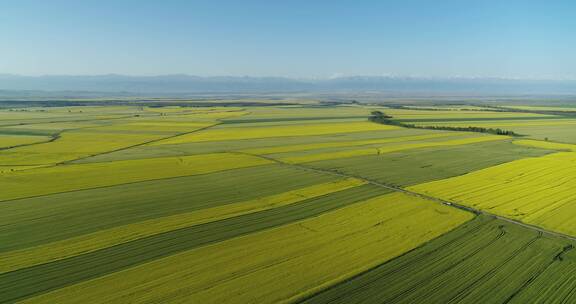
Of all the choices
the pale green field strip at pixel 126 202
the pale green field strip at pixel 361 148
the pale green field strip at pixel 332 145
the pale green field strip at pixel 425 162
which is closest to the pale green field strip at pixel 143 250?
the pale green field strip at pixel 126 202

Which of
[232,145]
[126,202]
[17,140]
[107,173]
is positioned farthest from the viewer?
[17,140]

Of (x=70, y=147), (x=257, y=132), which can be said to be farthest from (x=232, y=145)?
(x=70, y=147)

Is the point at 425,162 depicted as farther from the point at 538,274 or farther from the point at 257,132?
the point at 257,132

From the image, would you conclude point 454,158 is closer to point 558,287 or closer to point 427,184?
point 427,184

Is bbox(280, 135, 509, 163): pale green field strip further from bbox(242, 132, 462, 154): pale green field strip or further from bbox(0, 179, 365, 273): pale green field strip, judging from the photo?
bbox(0, 179, 365, 273): pale green field strip

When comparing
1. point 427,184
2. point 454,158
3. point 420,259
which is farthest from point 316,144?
point 420,259

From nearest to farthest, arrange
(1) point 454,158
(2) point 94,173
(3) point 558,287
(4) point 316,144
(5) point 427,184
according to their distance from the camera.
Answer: (3) point 558,287
(5) point 427,184
(2) point 94,173
(1) point 454,158
(4) point 316,144

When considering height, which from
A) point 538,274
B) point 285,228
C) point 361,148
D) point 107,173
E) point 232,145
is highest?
point 538,274
